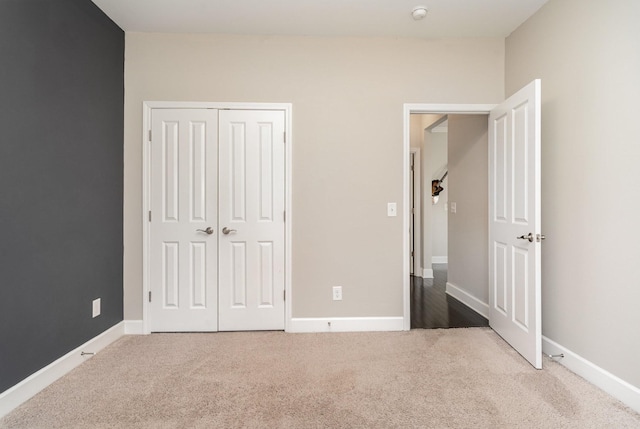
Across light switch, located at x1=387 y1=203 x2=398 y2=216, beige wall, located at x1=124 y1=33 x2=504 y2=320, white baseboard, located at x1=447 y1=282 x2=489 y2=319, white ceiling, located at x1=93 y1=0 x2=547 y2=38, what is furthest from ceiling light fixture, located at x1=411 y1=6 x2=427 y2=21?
white baseboard, located at x1=447 y1=282 x2=489 y2=319

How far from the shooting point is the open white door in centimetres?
216

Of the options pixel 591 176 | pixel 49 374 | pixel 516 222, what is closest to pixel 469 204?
pixel 516 222

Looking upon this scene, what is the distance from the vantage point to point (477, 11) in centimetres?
249

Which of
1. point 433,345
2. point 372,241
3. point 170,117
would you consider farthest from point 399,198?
point 170,117

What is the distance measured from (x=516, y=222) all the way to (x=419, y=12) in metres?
1.78

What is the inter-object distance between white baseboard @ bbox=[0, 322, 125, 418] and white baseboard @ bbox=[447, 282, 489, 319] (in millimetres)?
3457

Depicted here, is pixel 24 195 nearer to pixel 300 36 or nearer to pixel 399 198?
pixel 300 36

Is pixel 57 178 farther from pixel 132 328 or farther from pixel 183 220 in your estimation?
pixel 132 328

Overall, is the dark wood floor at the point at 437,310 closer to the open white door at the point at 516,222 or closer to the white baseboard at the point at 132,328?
the open white door at the point at 516,222

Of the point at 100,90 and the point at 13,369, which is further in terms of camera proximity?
the point at 100,90

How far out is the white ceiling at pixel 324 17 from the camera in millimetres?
2398

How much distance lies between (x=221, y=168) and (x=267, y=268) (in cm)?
99

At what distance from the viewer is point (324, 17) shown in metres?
2.57

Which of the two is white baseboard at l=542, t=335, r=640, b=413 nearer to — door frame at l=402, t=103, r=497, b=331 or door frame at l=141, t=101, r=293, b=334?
door frame at l=402, t=103, r=497, b=331
